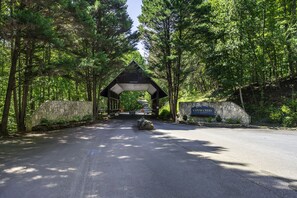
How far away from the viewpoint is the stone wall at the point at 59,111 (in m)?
14.8

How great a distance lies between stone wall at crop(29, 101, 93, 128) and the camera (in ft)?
48.6

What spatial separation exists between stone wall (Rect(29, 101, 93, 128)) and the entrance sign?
9.16 m

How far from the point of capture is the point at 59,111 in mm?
16859

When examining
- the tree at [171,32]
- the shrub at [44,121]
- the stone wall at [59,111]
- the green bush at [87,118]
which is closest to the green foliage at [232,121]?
the tree at [171,32]

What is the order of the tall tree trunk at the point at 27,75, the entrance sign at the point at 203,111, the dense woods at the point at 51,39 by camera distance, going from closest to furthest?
the dense woods at the point at 51,39, the tall tree trunk at the point at 27,75, the entrance sign at the point at 203,111

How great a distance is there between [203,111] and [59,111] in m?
10.9

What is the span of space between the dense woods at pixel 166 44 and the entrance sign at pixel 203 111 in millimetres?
2152

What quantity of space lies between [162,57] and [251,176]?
63.5ft

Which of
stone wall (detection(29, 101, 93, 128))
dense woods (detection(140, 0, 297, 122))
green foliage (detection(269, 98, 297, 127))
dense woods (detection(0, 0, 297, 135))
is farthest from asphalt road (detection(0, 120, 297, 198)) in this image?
dense woods (detection(140, 0, 297, 122))

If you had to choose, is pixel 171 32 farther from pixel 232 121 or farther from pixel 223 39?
pixel 232 121

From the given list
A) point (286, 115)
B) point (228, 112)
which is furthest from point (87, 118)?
point (286, 115)

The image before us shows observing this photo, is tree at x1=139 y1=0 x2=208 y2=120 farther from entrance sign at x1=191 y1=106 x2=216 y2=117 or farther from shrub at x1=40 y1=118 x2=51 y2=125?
shrub at x1=40 y1=118 x2=51 y2=125

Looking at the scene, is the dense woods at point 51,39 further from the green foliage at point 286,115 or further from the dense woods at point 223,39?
the green foliage at point 286,115

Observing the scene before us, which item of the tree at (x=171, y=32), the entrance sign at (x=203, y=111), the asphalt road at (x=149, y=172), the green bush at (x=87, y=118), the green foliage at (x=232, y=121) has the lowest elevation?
the asphalt road at (x=149, y=172)
